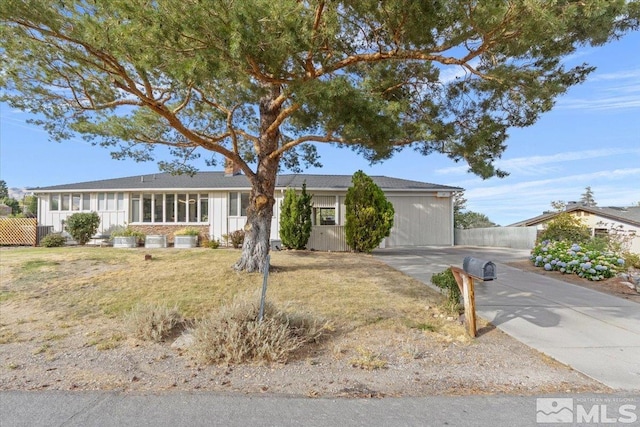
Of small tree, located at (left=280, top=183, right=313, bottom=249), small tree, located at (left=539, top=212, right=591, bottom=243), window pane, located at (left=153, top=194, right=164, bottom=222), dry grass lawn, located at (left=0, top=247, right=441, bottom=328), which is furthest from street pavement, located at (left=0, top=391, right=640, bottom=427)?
window pane, located at (left=153, top=194, right=164, bottom=222)

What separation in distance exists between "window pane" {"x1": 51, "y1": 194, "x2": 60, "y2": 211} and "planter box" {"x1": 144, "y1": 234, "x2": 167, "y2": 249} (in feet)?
20.2

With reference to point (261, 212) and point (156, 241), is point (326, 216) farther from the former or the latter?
point (261, 212)

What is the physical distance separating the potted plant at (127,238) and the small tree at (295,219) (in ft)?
23.2

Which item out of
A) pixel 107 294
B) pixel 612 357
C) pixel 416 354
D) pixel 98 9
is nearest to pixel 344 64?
pixel 98 9

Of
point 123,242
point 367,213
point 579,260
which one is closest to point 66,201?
point 123,242

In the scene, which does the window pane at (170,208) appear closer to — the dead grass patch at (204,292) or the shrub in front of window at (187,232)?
the shrub in front of window at (187,232)

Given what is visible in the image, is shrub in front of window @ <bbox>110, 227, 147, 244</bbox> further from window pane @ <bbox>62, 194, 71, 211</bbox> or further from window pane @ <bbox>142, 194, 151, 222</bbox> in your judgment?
window pane @ <bbox>62, 194, 71, 211</bbox>

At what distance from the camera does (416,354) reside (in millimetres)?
4617

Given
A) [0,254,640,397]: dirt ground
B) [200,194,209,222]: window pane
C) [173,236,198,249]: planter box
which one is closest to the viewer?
[0,254,640,397]: dirt ground

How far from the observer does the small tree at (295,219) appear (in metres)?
14.1

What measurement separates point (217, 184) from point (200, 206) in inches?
53.9

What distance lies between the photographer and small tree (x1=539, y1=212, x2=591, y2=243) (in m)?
13.2

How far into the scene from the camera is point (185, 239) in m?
16.5

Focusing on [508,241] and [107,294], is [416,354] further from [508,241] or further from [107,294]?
[508,241]
